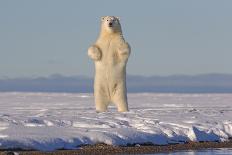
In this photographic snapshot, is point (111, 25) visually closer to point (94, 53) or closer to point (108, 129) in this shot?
point (94, 53)

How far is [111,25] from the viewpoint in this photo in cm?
2119

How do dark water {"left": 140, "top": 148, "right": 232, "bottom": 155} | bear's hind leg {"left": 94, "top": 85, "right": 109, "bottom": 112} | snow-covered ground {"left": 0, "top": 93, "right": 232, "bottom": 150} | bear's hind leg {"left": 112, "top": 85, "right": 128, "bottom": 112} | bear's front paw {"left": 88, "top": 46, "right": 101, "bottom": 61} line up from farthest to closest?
1. bear's hind leg {"left": 94, "top": 85, "right": 109, "bottom": 112}
2. bear's hind leg {"left": 112, "top": 85, "right": 128, "bottom": 112}
3. bear's front paw {"left": 88, "top": 46, "right": 101, "bottom": 61}
4. dark water {"left": 140, "top": 148, "right": 232, "bottom": 155}
5. snow-covered ground {"left": 0, "top": 93, "right": 232, "bottom": 150}

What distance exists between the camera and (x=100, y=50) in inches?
837

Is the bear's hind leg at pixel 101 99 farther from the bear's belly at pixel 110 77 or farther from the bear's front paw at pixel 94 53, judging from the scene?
the bear's front paw at pixel 94 53

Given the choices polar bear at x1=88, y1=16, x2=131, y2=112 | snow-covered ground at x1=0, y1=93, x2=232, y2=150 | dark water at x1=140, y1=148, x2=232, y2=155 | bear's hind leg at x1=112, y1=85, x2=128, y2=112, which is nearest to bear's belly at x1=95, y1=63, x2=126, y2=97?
polar bear at x1=88, y1=16, x2=131, y2=112

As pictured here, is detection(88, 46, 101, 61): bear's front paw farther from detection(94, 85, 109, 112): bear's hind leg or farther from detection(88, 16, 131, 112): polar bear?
detection(94, 85, 109, 112): bear's hind leg

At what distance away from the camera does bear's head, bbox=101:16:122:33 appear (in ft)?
69.5

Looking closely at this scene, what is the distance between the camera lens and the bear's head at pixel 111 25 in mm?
21188

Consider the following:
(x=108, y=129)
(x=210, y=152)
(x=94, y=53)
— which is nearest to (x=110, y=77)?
(x=94, y=53)

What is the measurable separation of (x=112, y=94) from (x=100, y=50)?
1.26m

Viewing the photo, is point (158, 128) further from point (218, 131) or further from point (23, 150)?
point (23, 150)

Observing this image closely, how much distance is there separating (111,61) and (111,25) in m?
0.98

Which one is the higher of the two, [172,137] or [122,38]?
[122,38]

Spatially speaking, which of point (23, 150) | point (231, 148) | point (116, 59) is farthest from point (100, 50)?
point (23, 150)
